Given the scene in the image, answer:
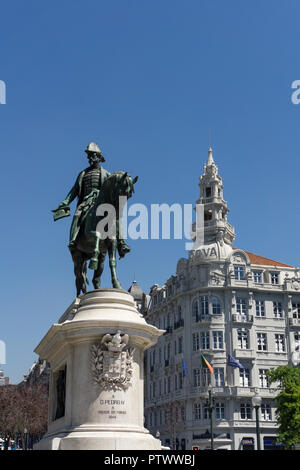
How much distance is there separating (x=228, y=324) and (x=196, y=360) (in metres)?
5.13

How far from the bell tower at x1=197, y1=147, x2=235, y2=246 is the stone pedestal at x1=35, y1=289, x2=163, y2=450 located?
177 ft

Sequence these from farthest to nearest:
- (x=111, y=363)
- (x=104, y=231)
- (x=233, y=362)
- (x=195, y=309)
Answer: (x=195, y=309)
(x=233, y=362)
(x=104, y=231)
(x=111, y=363)

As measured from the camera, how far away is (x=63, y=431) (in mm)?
12336

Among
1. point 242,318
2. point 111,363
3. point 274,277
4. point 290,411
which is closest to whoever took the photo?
point 111,363

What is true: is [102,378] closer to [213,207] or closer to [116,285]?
[116,285]

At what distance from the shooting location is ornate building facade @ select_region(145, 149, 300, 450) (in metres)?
58.3

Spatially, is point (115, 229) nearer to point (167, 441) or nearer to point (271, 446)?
point (271, 446)

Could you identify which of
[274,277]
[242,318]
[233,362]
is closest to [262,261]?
[274,277]

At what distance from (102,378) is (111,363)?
36 centimetres

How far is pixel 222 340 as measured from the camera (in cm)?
6097

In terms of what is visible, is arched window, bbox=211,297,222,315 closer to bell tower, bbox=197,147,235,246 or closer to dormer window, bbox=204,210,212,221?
bell tower, bbox=197,147,235,246

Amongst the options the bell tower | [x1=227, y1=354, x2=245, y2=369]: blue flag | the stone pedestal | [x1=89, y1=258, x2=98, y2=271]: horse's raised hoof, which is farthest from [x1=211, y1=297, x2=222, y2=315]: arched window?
the stone pedestal
